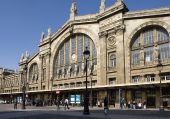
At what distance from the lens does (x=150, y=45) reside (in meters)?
48.2

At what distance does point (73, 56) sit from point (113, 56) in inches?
481

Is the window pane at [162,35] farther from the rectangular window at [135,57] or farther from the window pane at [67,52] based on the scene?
the window pane at [67,52]

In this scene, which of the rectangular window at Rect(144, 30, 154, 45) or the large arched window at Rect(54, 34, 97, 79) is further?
the large arched window at Rect(54, 34, 97, 79)

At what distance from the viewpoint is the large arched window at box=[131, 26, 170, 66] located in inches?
1828

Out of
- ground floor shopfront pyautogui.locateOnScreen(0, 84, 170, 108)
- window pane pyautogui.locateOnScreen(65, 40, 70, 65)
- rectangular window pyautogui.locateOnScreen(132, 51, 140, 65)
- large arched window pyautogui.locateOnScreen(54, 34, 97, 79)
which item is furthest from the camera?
window pane pyautogui.locateOnScreen(65, 40, 70, 65)

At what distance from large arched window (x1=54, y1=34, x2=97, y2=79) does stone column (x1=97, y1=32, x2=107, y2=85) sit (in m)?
2.12

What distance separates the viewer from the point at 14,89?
96250mm

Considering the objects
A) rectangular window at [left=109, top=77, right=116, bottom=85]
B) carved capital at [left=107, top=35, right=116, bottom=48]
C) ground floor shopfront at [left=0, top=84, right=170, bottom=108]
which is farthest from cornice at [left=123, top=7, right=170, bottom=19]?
ground floor shopfront at [left=0, top=84, right=170, bottom=108]

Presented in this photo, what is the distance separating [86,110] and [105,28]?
3014 centimetres

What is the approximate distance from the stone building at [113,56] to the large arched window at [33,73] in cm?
504

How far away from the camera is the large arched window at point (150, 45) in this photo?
46438mm

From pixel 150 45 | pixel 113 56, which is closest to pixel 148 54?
pixel 150 45

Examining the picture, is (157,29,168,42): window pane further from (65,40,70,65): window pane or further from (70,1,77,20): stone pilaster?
(65,40,70,65): window pane

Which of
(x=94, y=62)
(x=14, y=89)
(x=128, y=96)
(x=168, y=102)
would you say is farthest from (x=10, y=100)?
(x=168, y=102)
